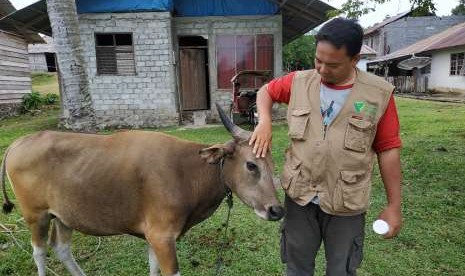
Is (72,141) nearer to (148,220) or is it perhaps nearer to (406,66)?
(148,220)

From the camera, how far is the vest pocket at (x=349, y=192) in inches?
96.0

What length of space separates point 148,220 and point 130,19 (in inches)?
454

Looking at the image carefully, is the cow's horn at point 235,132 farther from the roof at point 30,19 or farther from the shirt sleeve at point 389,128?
the roof at point 30,19

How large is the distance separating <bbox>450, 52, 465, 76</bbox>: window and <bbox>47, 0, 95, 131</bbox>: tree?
24432mm

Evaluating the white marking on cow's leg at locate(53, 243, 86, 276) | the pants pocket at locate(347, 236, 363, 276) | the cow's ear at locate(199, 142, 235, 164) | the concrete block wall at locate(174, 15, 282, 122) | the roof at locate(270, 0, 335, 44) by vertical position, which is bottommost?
the white marking on cow's leg at locate(53, 243, 86, 276)

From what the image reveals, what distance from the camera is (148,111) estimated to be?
14.1 meters

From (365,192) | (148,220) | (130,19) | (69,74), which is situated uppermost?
(130,19)

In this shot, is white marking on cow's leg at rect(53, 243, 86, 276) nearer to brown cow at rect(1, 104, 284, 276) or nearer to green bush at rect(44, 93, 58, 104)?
brown cow at rect(1, 104, 284, 276)

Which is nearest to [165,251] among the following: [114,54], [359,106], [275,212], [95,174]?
[95,174]

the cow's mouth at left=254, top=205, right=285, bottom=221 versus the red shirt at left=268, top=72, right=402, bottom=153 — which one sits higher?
the red shirt at left=268, top=72, right=402, bottom=153

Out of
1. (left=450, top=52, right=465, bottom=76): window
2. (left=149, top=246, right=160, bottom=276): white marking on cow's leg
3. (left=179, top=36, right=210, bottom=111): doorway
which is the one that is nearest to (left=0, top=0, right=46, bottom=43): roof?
(left=179, top=36, right=210, bottom=111): doorway

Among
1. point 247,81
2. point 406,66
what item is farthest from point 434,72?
point 247,81

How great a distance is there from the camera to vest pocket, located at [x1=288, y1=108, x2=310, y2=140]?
2527mm

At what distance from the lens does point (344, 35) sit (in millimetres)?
2277
